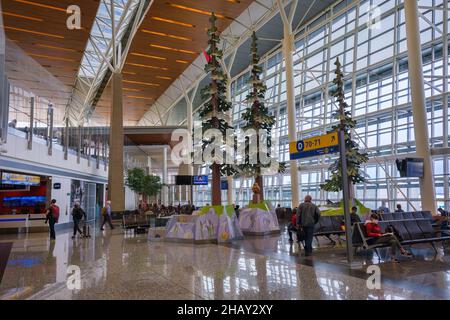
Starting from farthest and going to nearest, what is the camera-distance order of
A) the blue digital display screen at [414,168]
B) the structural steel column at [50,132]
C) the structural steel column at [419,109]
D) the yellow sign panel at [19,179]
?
the structural steel column at [50,132] < the yellow sign panel at [19,179] < the structural steel column at [419,109] < the blue digital display screen at [414,168]

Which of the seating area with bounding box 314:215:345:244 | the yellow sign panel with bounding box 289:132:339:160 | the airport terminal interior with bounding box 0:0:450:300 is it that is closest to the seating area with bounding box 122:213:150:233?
the airport terminal interior with bounding box 0:0:450:300

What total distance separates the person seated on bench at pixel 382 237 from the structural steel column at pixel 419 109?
20.4 ft

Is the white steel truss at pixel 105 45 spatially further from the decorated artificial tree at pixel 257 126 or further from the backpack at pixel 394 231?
the backpack at pixel 394 231

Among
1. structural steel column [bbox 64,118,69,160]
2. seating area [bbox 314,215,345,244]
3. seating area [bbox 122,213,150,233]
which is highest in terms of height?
structural steel column [bbox 64,118,69,160]

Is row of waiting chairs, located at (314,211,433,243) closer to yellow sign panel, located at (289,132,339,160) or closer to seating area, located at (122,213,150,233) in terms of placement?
yellow sign panel, located at (289,132,339,160)

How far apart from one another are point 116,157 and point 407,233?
2041 cm

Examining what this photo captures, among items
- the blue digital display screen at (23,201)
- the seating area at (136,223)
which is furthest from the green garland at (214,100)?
the blue digital display screen at (23,201)

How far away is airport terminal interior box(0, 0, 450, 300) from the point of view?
7.06 metres

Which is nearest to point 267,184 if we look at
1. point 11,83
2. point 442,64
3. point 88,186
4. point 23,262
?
point 88,186

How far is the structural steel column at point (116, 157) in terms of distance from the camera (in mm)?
24828

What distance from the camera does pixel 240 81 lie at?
42.7 metres

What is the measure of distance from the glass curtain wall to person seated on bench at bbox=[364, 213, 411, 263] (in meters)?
7.30

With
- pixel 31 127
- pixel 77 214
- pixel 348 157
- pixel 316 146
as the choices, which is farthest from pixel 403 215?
pixel 31 127

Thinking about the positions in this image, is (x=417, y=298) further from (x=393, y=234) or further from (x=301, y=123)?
(x=301, y=123)
